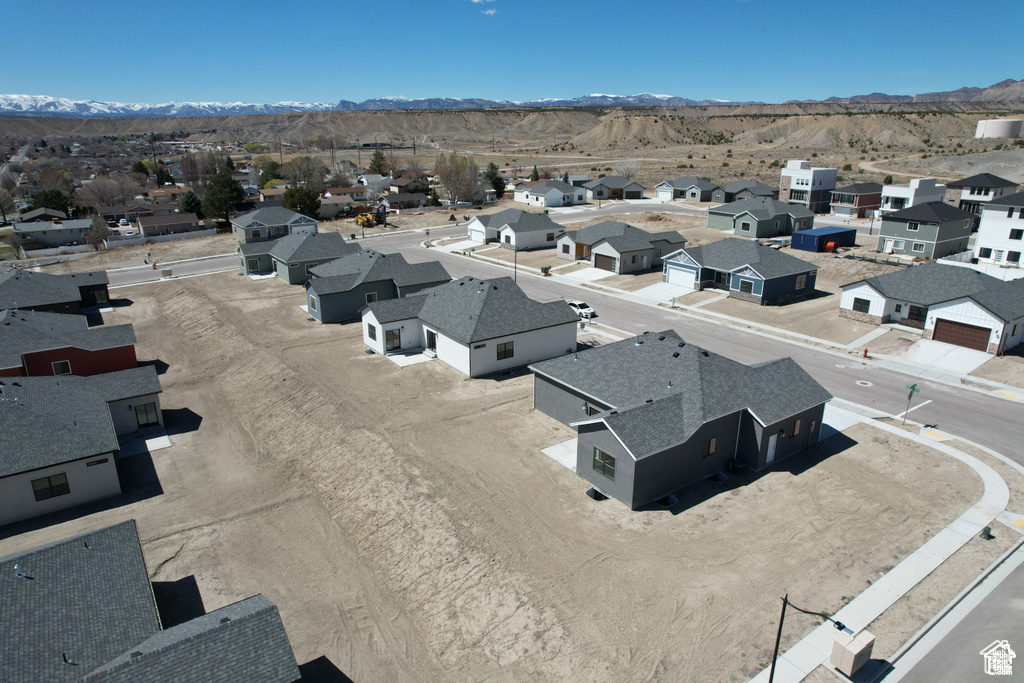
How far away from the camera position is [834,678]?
15898mm

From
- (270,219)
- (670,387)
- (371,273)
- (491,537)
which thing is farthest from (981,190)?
(270,219)

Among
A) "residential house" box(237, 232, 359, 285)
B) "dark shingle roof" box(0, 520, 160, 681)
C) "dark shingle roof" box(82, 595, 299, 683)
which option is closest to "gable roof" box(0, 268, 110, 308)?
"residential house" box(237, 232, 359, 285)

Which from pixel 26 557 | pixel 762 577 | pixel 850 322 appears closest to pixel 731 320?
pixel 850 322

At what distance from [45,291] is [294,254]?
804 inches

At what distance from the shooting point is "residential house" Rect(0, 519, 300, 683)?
1402cm

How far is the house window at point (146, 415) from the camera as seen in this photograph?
3200cm

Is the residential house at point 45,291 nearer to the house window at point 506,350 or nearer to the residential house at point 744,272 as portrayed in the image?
the house window at point 506,350

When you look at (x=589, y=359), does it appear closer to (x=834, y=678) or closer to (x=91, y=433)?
Result: (x=834, y=678)

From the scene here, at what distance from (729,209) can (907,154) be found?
112859 mm

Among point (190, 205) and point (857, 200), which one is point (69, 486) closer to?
point (190, 205)

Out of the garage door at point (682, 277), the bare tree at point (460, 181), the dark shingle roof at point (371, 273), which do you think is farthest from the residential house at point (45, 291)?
the bare tree at point (460, 181)

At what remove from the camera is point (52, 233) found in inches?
3452

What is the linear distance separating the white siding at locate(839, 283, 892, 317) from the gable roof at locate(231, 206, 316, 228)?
65.3 metres

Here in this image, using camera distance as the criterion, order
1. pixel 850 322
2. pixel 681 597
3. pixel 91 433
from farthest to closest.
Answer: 1. pixel 850 322
2. pixel 91 433
3. pixel 681 597
